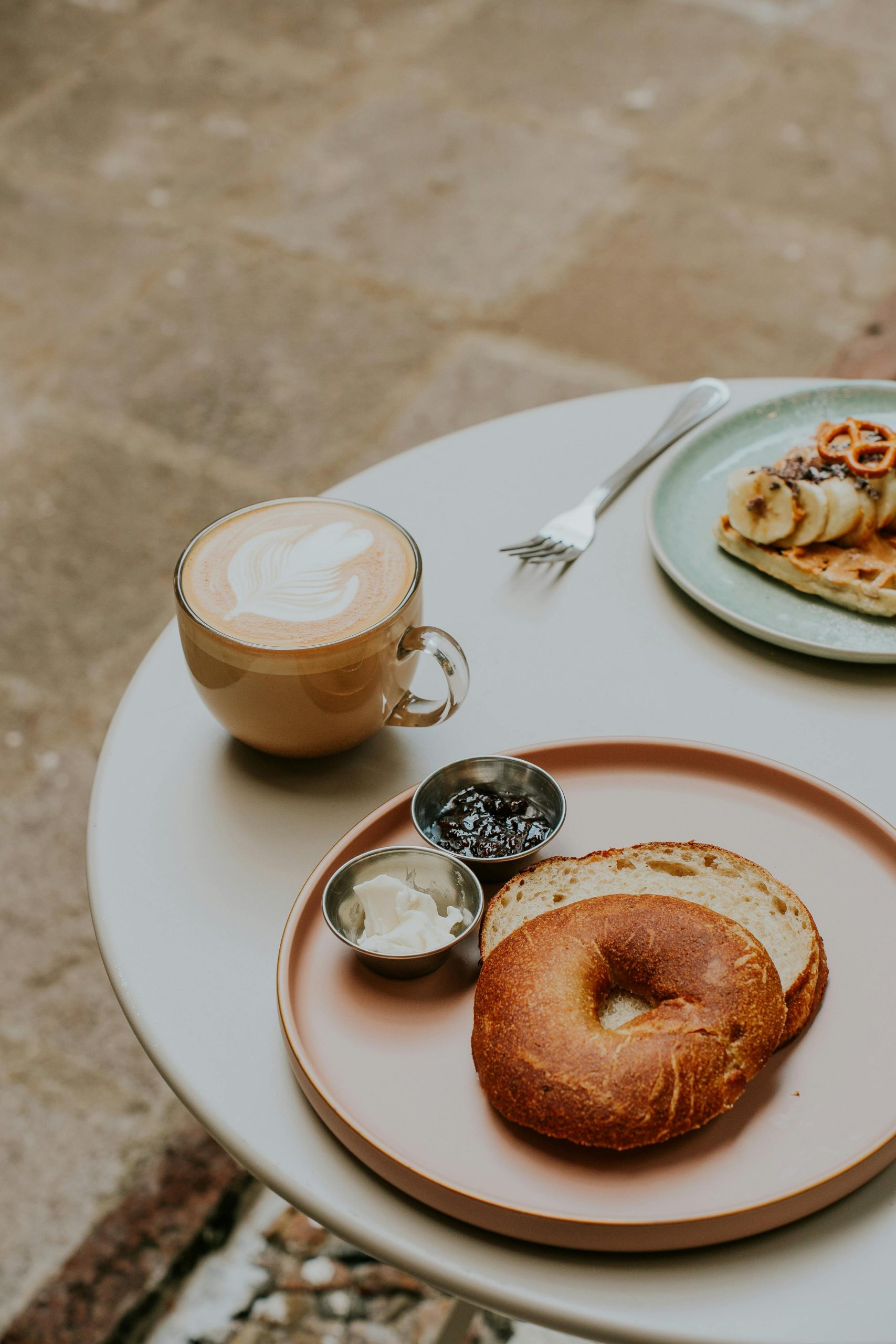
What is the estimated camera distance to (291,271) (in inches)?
147

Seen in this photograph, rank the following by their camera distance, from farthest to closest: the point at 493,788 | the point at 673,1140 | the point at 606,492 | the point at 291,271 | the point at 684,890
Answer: the point at 291,271, the point at 606,492, the point at 493,788, the point at 684,890, the point at 673,1140

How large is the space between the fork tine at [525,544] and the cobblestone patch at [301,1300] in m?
1.06

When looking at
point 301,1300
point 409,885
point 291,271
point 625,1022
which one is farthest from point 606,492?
point 291,271

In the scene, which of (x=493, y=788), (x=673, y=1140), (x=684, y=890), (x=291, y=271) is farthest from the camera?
(x=291, y=271)

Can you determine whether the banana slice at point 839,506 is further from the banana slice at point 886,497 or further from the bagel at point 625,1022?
the bagel at point 625,1022

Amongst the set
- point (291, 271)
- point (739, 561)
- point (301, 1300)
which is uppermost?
point (739, 561)

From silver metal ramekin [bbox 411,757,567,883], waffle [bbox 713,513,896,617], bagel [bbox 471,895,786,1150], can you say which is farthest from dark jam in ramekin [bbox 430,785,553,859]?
waffle [bbox 713,513,896,617]

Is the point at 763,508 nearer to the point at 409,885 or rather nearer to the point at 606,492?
the point at 606,492

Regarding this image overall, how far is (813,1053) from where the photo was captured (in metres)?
0.88

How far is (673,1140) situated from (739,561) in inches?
29.1

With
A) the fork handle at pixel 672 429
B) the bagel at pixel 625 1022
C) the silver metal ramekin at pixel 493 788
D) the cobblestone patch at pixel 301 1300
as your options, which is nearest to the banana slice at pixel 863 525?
the fork handle at pixel 672 429

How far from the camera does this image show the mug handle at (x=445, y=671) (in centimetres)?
109

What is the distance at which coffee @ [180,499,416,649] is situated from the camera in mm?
1064

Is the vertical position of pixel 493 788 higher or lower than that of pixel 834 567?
lower
